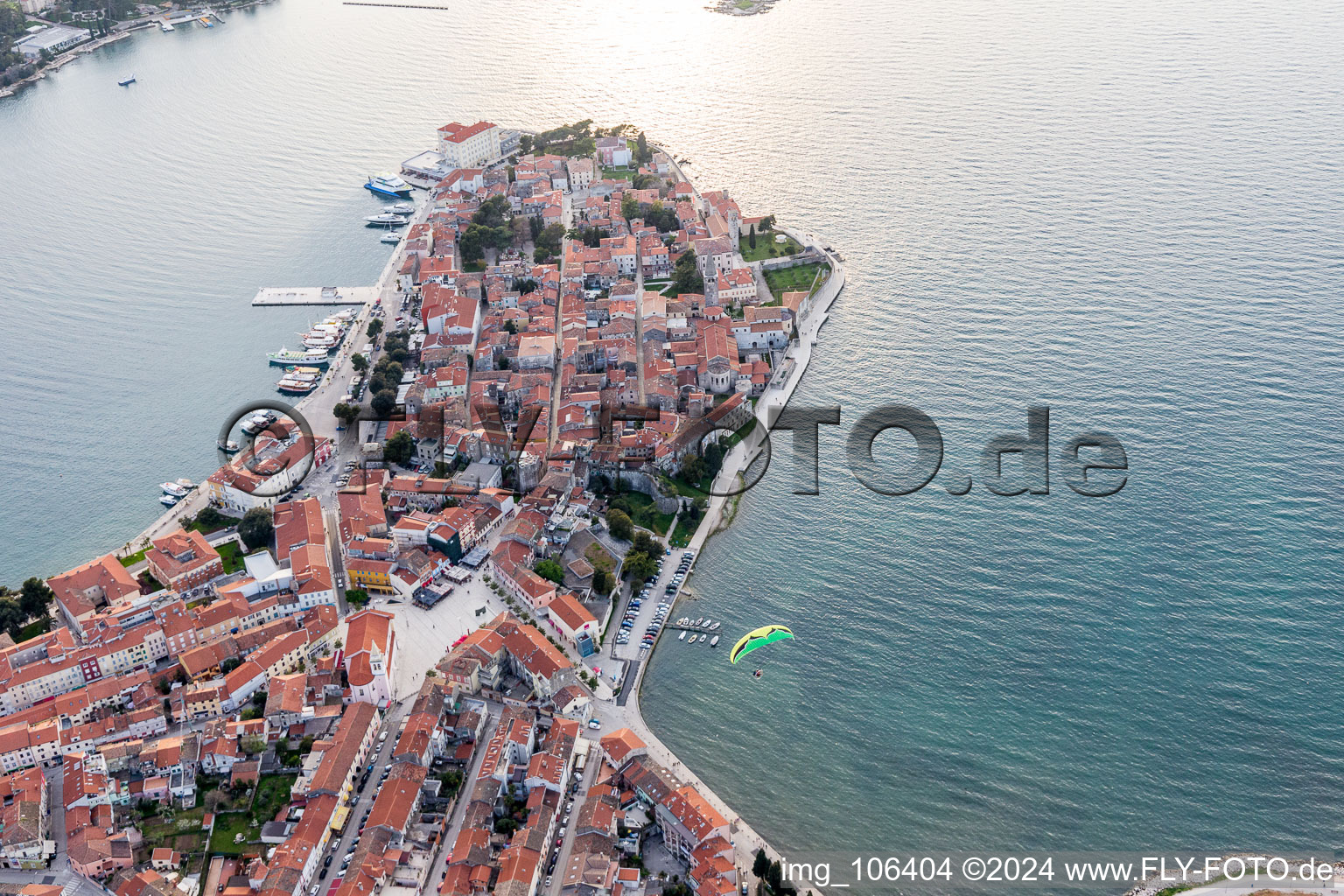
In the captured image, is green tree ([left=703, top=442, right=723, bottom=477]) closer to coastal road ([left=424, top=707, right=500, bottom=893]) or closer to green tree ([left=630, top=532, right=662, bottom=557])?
green tree ([left=630, top=532, right=662, bottom=557])

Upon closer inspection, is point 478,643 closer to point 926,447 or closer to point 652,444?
point 652,444

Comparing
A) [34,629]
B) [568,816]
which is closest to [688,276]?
[568,816]

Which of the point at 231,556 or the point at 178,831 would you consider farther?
the point at 231,556

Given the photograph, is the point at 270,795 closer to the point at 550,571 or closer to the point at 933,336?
the point at 550,571

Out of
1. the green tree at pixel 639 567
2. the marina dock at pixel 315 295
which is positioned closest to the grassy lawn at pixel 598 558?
the green tree at pixel 639 567

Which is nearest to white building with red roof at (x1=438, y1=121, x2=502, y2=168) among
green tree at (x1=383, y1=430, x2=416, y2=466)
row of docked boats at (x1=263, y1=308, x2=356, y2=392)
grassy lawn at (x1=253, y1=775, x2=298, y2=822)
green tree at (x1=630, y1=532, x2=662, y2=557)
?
row of docked boats at (x1=263, y1=308, x2=356, y2=392)
